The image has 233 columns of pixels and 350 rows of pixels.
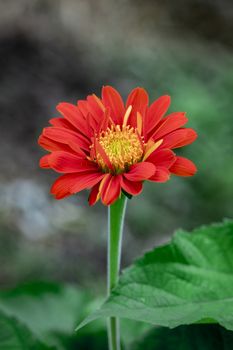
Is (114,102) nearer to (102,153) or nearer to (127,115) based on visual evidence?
(127,115)

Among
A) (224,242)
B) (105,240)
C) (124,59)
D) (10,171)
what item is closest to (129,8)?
(124,59)

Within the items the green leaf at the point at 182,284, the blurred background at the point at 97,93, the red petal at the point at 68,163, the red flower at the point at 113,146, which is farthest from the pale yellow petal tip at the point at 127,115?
the blurred background at the point at 97,93

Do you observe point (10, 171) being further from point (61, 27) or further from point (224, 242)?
point (224, 242)

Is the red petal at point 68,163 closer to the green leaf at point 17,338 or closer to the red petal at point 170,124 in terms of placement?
the red petal at point 170,124

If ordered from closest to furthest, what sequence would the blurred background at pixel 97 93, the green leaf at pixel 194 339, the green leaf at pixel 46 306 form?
the green leaf at pixel 194 339, the green leaf at pixel 46 306, the blurred background at pixel 97 93

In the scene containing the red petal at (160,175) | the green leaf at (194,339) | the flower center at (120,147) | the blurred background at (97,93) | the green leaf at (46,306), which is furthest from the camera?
the blurred background at (97,93)

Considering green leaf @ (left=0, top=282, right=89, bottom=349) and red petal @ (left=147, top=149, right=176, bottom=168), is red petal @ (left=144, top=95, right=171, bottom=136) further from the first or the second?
green leaf @ (left=0, top=282, right=89, bottom=349)

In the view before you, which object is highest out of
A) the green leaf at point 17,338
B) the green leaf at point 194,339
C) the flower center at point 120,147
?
the flower center at point 120,147
